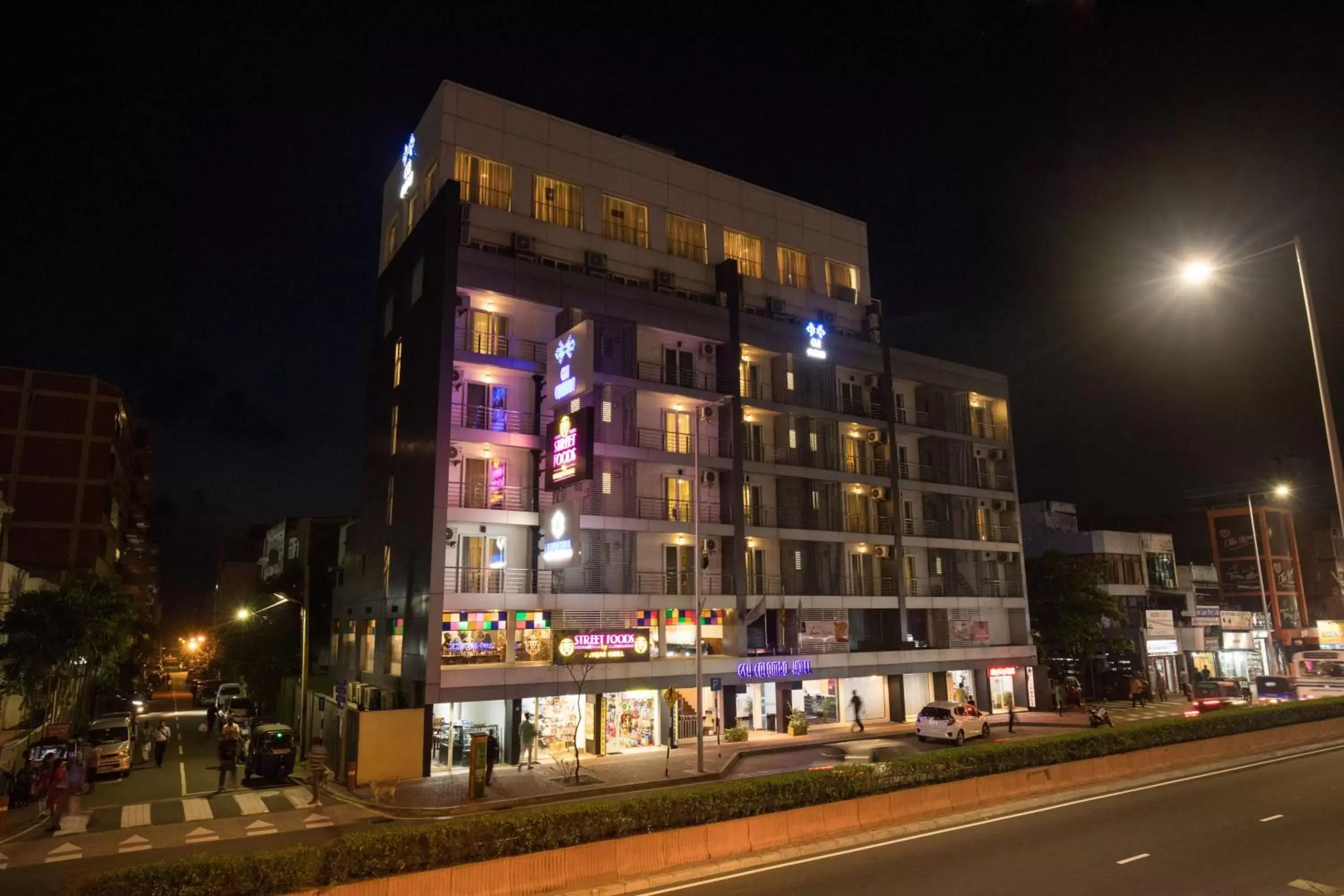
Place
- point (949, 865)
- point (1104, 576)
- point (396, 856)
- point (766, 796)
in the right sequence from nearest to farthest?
point (396, 856) → point (949, 865) → point (766, 796) → point (1104, 576)

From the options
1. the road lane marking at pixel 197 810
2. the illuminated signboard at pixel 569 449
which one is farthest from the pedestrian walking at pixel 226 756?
the illuminated signboard at pixel 569 449

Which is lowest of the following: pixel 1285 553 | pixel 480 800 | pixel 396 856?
pixel 480 800

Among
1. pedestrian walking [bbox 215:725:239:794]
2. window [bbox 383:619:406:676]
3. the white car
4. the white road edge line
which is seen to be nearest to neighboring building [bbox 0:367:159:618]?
window [bbox 383:619:406:676]

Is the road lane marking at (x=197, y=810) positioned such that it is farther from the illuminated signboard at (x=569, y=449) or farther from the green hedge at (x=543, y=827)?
the illuminated signboard at (x=569, y=449)

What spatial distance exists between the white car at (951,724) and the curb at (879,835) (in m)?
9.34

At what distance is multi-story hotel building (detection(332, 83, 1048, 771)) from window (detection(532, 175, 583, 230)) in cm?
15

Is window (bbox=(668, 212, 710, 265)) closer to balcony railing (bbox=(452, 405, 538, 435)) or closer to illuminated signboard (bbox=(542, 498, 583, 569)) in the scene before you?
balcony railing (bbox=(452, 405, 538, 435))

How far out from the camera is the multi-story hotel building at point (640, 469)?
30.0 meters

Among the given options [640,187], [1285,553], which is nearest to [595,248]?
[640,187]

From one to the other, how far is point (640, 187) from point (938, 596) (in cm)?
2629

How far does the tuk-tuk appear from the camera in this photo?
2631 centimetres

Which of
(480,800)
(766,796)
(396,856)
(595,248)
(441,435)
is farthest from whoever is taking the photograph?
(595,248)

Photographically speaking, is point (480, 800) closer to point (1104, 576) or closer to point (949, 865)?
point (949, 865)

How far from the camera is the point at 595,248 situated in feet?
120
